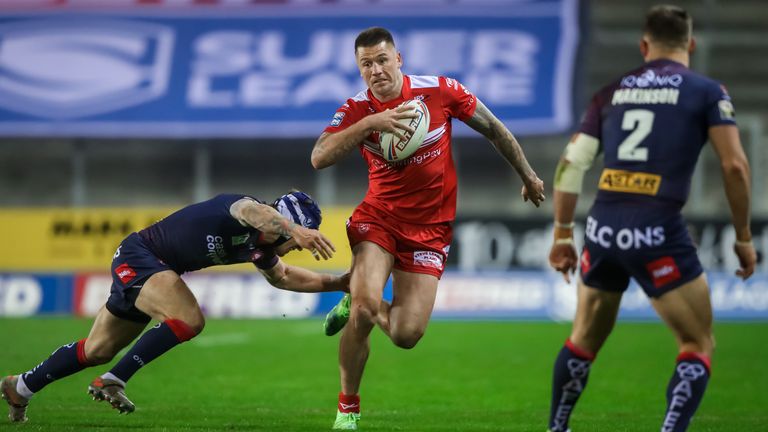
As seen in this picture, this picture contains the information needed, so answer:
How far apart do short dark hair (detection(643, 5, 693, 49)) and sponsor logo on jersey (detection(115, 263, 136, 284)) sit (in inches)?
150

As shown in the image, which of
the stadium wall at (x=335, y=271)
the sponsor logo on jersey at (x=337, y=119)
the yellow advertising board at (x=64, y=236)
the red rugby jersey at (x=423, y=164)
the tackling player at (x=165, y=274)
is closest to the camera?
the tackling player at (x=165, y=274)

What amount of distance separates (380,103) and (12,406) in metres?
3.39

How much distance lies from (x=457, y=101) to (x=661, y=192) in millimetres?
2365

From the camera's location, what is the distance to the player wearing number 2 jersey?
6180 mm

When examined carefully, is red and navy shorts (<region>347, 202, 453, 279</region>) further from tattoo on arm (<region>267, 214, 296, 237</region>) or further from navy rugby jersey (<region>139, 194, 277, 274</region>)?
tattoo on arm (<region>267, 214, 296, 237</region>)

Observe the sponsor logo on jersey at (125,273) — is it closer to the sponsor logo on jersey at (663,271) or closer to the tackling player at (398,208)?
the tackling player at (398,208)

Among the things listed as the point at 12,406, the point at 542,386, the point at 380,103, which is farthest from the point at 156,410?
the point at 542,386

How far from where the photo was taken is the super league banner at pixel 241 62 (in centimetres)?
2392

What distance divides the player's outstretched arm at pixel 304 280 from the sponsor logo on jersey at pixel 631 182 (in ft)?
8.75

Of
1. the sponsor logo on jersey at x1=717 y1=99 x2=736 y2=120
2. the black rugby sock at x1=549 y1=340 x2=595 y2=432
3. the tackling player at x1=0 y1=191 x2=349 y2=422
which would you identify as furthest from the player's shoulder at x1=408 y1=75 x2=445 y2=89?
the sponsor logo on jersey at x1=717 y1=99 x2=736 y2=120

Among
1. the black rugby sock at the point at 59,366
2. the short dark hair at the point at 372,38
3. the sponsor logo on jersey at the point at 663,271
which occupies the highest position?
the short dark hair at the point at 372,38

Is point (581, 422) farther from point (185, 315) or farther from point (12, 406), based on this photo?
point (12, 406)

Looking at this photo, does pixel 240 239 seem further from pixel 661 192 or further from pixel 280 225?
pixel 661 192

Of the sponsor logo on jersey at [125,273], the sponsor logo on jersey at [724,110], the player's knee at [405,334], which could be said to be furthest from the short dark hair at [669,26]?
the sponsor logo on jersey at [125,273]
